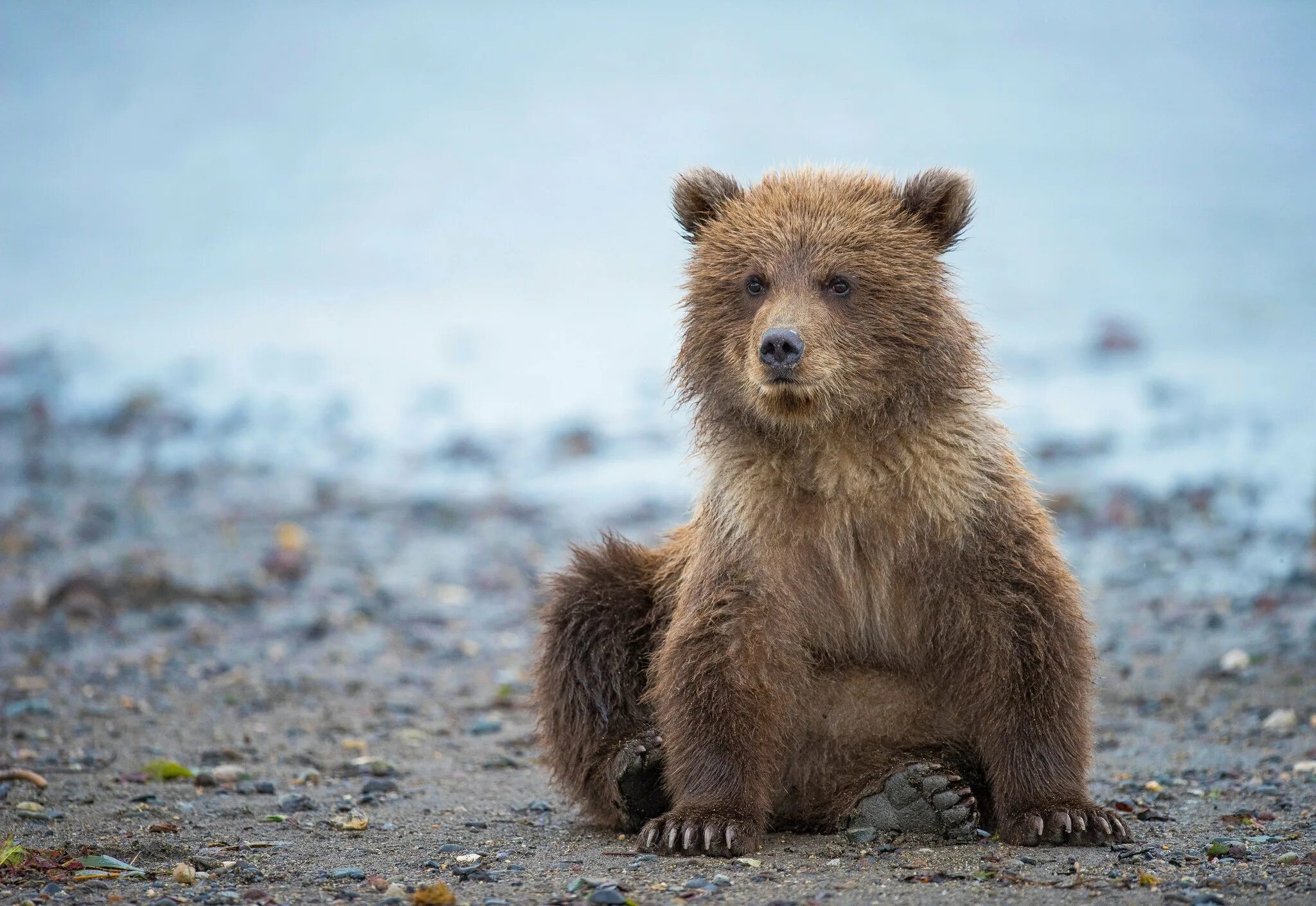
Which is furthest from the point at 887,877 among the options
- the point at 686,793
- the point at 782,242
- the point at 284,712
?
the point at 284,712

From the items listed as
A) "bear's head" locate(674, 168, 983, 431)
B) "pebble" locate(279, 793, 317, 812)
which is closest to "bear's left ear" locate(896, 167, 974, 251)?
"bear's head" locate(674, 168, 983, 431)

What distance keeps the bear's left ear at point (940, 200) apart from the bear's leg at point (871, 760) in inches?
68.2

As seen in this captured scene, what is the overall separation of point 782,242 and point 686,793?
6.77ft

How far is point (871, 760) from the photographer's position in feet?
17.7

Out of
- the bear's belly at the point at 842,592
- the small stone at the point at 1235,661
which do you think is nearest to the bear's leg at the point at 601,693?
the bear's belly at the point at 842,592

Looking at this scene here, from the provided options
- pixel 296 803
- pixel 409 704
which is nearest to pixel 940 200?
pixel 296 803

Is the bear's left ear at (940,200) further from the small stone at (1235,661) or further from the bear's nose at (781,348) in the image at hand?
the small stone at (1235,661)

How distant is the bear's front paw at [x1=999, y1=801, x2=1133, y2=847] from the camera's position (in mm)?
5031

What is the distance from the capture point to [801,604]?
205 inches

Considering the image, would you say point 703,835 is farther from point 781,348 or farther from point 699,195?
point 699,195

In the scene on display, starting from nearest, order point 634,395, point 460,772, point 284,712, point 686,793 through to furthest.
Answer: point 686,793
point 460,772
point 284,712
point 634,395

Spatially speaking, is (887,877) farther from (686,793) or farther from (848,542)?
(848,542)

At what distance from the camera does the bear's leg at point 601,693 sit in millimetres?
5594

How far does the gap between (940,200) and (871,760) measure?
2147mm
